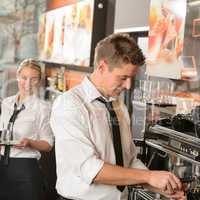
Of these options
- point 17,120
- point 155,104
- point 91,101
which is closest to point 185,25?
point 155,104

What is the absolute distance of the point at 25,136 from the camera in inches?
110

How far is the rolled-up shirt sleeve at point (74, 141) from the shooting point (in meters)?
1.55

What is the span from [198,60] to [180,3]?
0.37 metres

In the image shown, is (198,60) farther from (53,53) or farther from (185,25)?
(53,53)

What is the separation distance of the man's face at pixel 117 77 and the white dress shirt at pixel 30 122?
1247 mm

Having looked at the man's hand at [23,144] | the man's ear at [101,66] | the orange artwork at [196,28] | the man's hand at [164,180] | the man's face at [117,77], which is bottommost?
the man's hand at [23,144]

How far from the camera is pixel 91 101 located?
168 centimetres

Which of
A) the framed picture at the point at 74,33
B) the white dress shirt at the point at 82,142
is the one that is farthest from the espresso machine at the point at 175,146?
the framed picture at the point at 74,33

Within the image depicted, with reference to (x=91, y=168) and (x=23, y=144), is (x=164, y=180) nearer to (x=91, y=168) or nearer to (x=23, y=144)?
(x=91, y=168)

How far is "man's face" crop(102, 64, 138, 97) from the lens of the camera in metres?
1.60

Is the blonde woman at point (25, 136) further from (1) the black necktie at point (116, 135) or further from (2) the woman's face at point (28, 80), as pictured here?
(1) the black necktie at point (116, 135)

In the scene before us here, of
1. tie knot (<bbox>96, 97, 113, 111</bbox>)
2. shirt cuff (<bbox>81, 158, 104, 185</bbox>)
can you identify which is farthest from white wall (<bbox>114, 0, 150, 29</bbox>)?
shirt cuff (<bbox>81, 158, 104, 185</bbox>)

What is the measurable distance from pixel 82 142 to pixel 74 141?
0.10 feet

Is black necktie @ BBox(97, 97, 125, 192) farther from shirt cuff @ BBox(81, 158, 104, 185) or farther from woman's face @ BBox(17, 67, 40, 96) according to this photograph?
woman's face @ BBox(17, 67, 40, 96)
